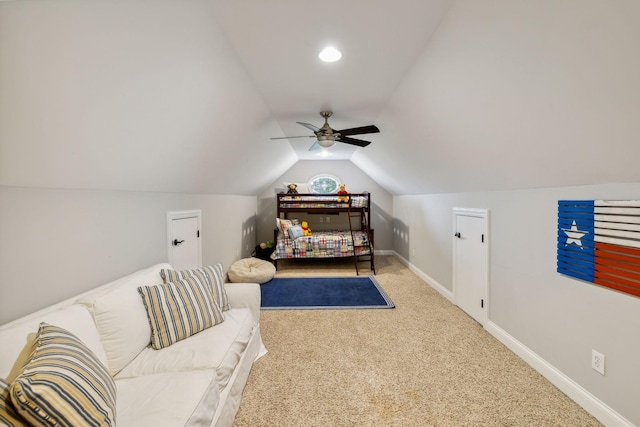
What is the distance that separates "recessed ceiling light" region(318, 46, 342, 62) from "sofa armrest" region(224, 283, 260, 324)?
2023 millimetres

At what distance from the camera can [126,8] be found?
→ 108 centimetres

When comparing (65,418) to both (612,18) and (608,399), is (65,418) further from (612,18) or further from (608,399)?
(608,399)

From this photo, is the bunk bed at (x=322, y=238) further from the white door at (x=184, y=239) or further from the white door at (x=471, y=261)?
the white door at (x=184, y=239)

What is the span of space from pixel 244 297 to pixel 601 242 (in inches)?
101

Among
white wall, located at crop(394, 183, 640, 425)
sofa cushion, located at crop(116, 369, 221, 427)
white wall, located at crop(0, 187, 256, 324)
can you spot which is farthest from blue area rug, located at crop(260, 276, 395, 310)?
sofa cushion, located at crop(116, 369, 221, 427)

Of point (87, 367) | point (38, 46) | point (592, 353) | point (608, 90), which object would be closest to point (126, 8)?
point (38, 46)

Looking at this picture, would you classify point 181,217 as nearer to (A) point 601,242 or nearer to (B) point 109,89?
(B) point 109,89

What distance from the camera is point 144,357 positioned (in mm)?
1466

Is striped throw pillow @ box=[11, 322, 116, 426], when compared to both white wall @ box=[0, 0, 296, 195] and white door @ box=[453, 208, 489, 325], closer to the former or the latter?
white wall @ box=[0, 0, 296, 195]

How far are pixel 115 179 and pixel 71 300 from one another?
811 mm

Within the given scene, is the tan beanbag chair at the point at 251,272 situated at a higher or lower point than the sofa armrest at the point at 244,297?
lower

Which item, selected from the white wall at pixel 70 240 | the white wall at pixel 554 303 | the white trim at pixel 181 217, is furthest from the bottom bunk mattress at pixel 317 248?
the white wall at pixel 70 240

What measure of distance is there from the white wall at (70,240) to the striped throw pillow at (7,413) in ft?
2.20

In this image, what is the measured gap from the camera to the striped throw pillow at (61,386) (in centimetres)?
74
